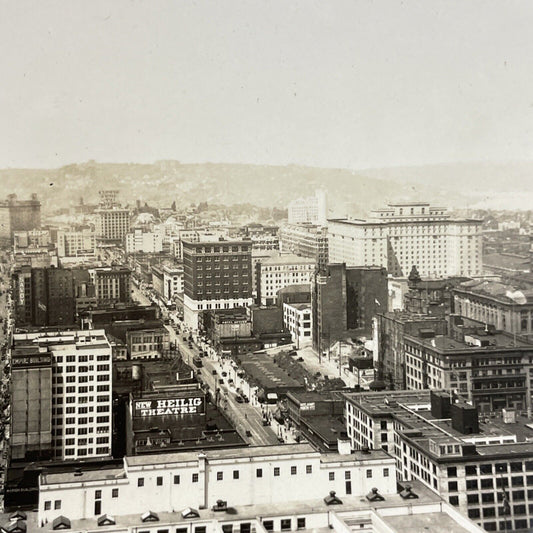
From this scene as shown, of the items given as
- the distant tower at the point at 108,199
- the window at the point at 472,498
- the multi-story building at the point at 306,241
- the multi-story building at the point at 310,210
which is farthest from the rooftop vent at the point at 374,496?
the multi-story building at the point at 310,210

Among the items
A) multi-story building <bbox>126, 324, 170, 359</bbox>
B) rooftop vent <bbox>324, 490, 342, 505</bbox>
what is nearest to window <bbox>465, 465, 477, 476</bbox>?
rooftop vent <bbox>324, 490, 342, 505</bbox>

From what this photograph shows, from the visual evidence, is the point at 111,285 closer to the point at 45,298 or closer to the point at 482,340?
the point at 45,298

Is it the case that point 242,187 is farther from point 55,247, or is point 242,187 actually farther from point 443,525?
point 443,525

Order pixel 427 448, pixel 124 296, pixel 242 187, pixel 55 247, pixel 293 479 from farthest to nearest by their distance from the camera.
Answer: pixel 242 187
pixel 55 247
pixel 124 296
pixel 427 448
pixel 293 479

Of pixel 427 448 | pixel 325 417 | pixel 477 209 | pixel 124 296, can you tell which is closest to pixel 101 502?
pixel 427 448

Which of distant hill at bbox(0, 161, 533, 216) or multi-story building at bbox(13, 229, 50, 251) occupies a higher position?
distant hill at bbox(0, 161, 533, 216)

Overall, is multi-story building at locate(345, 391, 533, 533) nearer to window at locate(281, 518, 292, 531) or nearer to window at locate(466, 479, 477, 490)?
window at locate(466, 479, 477, 490)
